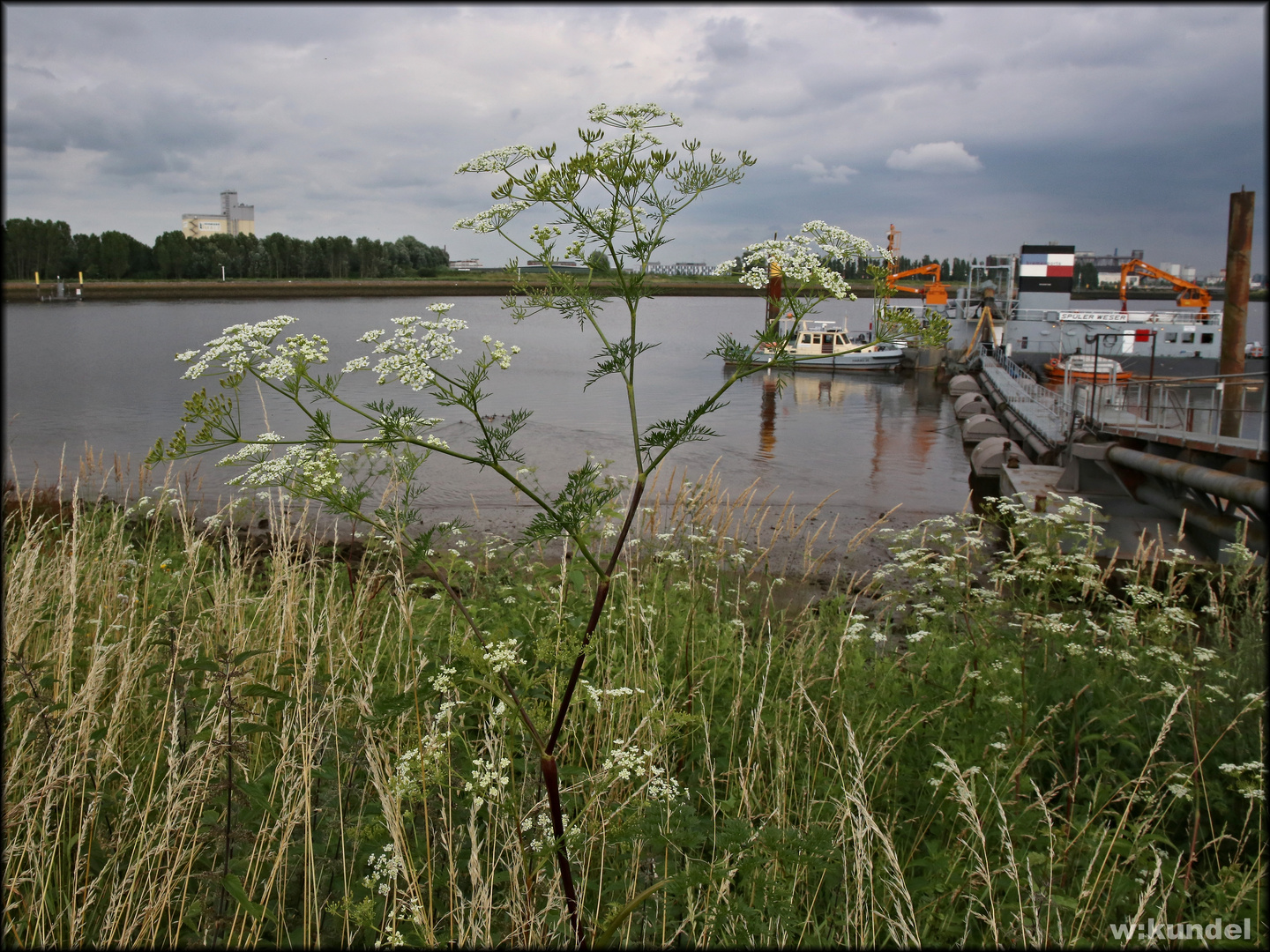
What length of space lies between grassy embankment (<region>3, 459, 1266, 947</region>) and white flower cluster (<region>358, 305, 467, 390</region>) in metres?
0.84

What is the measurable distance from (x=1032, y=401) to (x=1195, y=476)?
1458 centimetres

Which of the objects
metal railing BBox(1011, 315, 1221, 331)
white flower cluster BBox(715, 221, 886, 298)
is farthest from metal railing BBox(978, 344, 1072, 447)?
white flower cluster BBox(715, 221, 886, 298)

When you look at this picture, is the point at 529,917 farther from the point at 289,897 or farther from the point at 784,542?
the point at 784,542

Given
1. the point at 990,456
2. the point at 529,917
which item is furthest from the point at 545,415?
the point at 529,917

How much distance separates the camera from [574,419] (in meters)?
25.0

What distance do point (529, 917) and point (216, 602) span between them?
2.46 m

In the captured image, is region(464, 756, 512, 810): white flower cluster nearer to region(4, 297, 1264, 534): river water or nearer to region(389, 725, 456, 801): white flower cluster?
region(389, 725, 456, 801): white flower cluster

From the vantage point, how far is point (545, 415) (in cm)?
2562

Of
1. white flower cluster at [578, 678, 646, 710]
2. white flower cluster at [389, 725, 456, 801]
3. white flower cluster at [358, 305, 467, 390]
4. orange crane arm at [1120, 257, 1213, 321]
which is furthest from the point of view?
orange crane arm at [1120, 257, 1213, 321]

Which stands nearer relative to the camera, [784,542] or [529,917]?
[529,917]

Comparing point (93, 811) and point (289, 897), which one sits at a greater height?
point (93, 811)

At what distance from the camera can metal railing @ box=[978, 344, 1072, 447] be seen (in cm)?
1812

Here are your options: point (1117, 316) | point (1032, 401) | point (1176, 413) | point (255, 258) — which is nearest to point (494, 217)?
point (1176, 413)

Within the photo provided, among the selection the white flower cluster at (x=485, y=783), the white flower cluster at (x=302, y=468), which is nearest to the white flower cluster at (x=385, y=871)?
the white flower cluster at (x=485, y=783)
